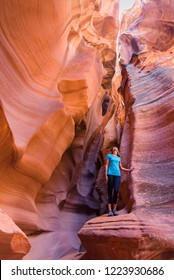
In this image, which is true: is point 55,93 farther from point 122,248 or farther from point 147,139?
point 122,248

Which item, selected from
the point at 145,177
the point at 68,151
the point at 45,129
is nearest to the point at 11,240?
the point at 145,177

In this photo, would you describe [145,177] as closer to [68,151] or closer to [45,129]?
[45,129]

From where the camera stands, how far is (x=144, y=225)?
6.50m

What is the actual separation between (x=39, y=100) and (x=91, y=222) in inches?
171

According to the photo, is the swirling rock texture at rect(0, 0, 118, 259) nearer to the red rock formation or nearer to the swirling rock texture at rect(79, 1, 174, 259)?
the red rock formation

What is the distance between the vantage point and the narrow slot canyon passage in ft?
21.6

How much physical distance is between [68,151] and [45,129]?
10.4 ft

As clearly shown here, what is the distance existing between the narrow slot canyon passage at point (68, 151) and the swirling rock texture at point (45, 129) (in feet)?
0.10

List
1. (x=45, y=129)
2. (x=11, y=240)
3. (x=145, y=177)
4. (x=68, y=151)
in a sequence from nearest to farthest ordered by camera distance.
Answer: (x=11, y=240) < (x=145, y=177) < (x=45, y=129) < (x=68, y=151)

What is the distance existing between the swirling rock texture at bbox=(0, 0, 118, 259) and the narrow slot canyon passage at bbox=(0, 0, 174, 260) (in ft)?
0.10

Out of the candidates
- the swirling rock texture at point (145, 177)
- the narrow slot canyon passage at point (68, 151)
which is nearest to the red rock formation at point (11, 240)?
the narrow slot canyon passage at point (68, 151)

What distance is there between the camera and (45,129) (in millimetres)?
9516

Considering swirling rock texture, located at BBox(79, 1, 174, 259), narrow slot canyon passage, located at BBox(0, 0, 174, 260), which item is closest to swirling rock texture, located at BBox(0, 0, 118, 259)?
narrow slot canyon passage, located at BBox(0, 0, 174, 260)

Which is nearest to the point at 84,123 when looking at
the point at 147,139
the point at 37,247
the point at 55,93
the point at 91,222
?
the point at 55,93
